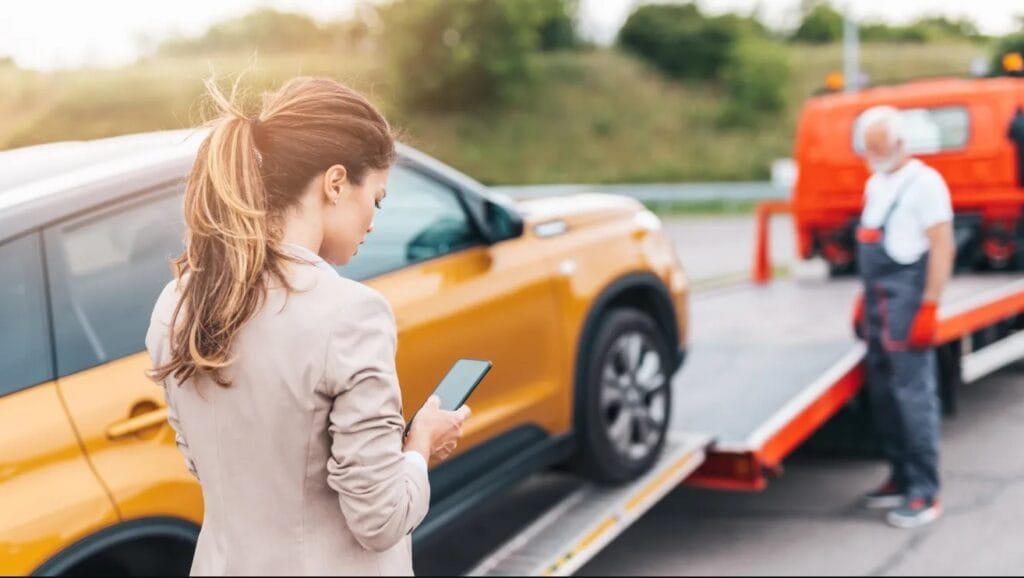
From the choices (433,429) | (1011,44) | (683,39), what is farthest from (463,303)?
(683,39)

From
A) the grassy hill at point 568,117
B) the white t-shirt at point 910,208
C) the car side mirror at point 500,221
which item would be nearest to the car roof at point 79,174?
the car side mirror at point 500,221

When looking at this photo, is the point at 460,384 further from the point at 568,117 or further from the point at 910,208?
the point at 568,117

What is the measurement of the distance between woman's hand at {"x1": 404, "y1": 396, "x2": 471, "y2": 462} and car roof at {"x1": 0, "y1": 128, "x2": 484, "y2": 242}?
117 centimetres

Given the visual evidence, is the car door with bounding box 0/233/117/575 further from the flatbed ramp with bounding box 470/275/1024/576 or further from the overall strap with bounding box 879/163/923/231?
the overall strap with bounding box 879/163/923/231

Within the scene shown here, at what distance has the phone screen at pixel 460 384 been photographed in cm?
201

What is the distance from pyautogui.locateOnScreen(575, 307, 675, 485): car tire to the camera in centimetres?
473

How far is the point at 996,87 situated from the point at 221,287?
751 cm

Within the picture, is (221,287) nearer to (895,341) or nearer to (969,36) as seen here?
(895,341)

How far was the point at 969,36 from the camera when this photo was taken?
2359 inches

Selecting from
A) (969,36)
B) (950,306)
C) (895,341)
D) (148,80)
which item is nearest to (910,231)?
(895,341)

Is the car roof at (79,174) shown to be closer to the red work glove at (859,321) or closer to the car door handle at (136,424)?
the car door handle at (136,424)

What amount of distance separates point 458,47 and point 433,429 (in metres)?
47.2

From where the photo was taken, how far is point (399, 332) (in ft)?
12.3

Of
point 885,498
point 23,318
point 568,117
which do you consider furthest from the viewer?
point 568,117
